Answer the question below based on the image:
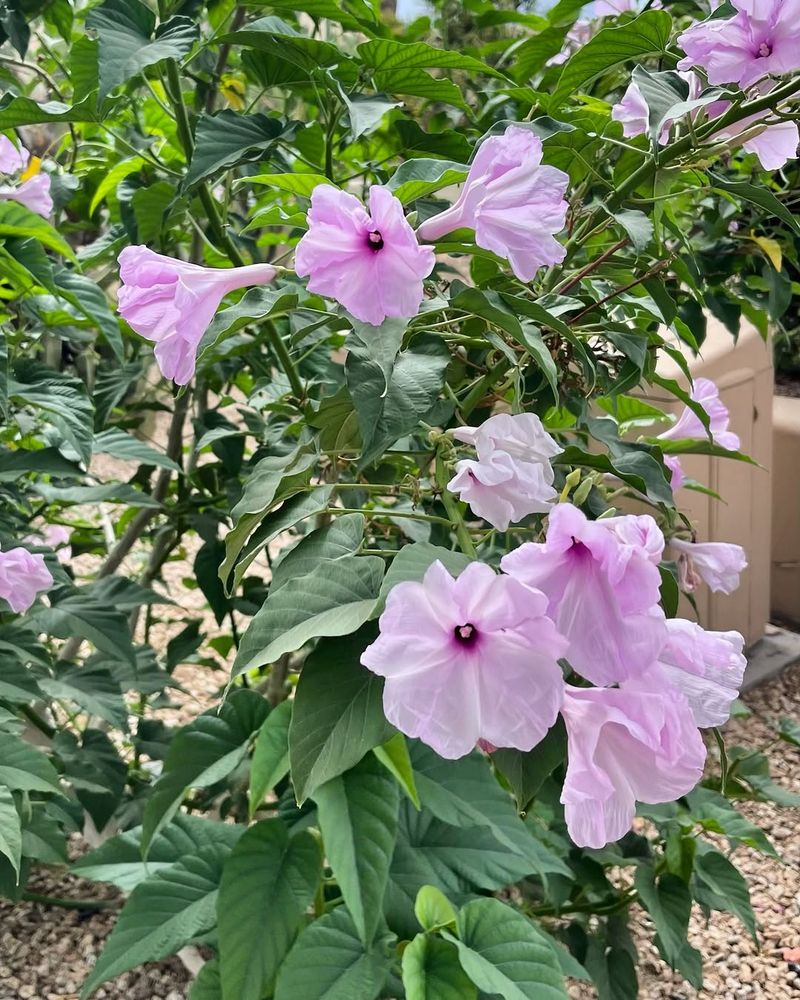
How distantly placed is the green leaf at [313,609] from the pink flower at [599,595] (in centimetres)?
9

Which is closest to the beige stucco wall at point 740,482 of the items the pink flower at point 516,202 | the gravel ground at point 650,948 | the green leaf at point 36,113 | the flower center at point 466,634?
the gravel ground at point 650,948

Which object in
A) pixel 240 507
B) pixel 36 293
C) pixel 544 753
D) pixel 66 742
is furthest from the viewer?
pixel 66 742

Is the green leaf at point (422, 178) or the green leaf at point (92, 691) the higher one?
the green leaf at point (422, 178)

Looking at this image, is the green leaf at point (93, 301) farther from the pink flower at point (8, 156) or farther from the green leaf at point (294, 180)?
the green leaf at point (294, 180)

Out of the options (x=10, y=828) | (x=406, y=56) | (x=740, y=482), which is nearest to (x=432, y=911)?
(x=10, y=828)

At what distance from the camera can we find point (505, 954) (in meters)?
0.88

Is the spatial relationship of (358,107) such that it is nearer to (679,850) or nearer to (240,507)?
(240,507)

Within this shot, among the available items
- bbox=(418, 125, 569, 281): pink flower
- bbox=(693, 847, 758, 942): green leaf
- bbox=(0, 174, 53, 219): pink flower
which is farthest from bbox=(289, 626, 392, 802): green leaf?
bbox=(693, 847, 758, 942): green leaf

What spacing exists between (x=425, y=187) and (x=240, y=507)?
0.22 m

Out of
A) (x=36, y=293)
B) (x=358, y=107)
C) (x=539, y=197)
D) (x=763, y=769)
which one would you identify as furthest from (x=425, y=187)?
(x=763, y=769)

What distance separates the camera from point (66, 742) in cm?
129

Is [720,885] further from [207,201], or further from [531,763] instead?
[207,201]

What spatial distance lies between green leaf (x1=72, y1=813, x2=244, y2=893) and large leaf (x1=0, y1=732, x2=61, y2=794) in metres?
0.26

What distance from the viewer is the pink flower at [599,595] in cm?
42
